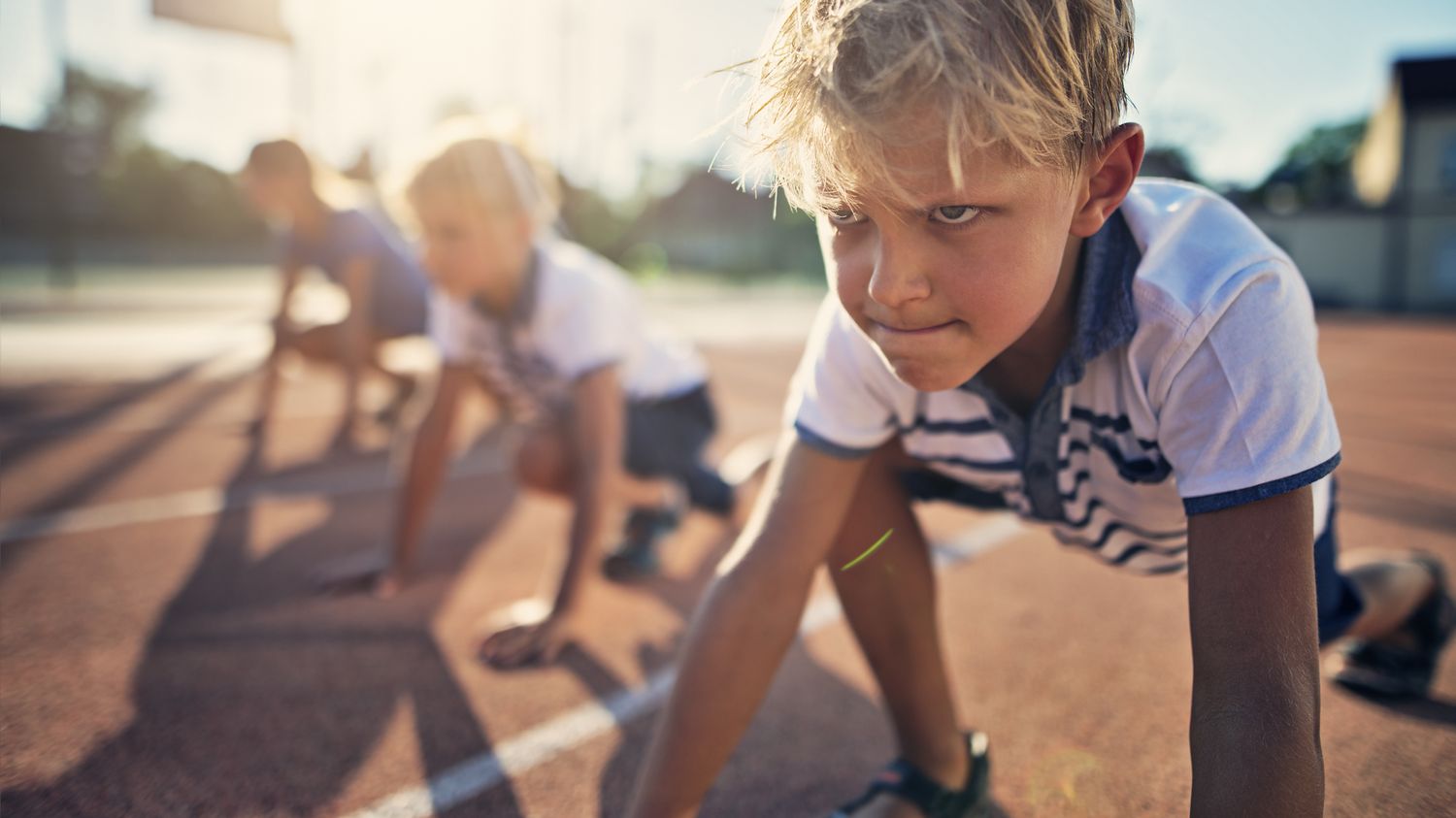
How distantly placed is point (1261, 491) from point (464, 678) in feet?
6.83

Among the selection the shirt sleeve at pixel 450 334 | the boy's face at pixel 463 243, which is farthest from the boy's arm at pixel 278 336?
the boy's face at pixel 463 243

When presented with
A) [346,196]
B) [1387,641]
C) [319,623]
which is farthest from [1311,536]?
[346,196]

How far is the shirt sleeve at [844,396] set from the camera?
1.51 metres

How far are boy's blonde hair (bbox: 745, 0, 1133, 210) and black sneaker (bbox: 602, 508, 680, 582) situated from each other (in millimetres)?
2395

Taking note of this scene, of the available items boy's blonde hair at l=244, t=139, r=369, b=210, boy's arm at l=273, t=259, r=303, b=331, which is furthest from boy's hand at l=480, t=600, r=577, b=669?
boy's arm at l=273, t=259, r=303, b=331

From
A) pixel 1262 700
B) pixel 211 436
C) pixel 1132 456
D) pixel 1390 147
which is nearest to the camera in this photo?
pixel 1262 700

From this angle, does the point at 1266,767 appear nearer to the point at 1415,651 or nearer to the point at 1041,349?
the point at 1041,349

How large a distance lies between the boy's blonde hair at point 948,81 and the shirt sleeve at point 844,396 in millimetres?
362

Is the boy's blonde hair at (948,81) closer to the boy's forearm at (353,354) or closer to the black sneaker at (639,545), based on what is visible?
the black sneaker at (639,545)

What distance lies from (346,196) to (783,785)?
512cm

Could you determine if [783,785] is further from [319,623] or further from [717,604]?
[319,623]

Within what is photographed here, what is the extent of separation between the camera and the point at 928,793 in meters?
1.78

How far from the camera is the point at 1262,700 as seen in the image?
42.6 inches

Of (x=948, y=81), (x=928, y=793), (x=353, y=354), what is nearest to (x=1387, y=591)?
(x=928, y=793)
